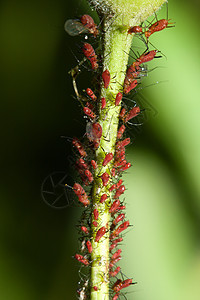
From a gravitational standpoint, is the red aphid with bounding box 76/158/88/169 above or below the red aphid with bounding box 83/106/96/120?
below

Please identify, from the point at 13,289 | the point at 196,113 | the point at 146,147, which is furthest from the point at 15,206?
the point at 196,113

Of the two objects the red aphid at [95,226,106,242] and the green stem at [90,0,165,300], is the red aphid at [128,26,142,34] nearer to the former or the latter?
the green stem at [90,0,165,300]

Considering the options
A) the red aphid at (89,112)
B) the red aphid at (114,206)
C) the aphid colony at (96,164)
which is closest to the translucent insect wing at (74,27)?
the aphid colony at (96,164)

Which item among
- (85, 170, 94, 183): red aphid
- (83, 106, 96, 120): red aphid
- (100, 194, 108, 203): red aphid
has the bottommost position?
(100, 194, 108, 203): red aphid

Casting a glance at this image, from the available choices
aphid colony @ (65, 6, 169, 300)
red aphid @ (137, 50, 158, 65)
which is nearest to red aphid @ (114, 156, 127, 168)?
aphid colony @ (65, 6, 169, 300)

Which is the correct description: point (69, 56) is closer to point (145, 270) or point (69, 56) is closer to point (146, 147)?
point (146, 147)

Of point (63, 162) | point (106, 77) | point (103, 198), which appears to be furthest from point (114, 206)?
point (63, 162)

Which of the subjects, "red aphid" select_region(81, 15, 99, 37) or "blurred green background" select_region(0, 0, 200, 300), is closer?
"red aphid" select_region(81, 15, 99, 37)

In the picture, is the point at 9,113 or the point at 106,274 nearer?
the point at 106,274
